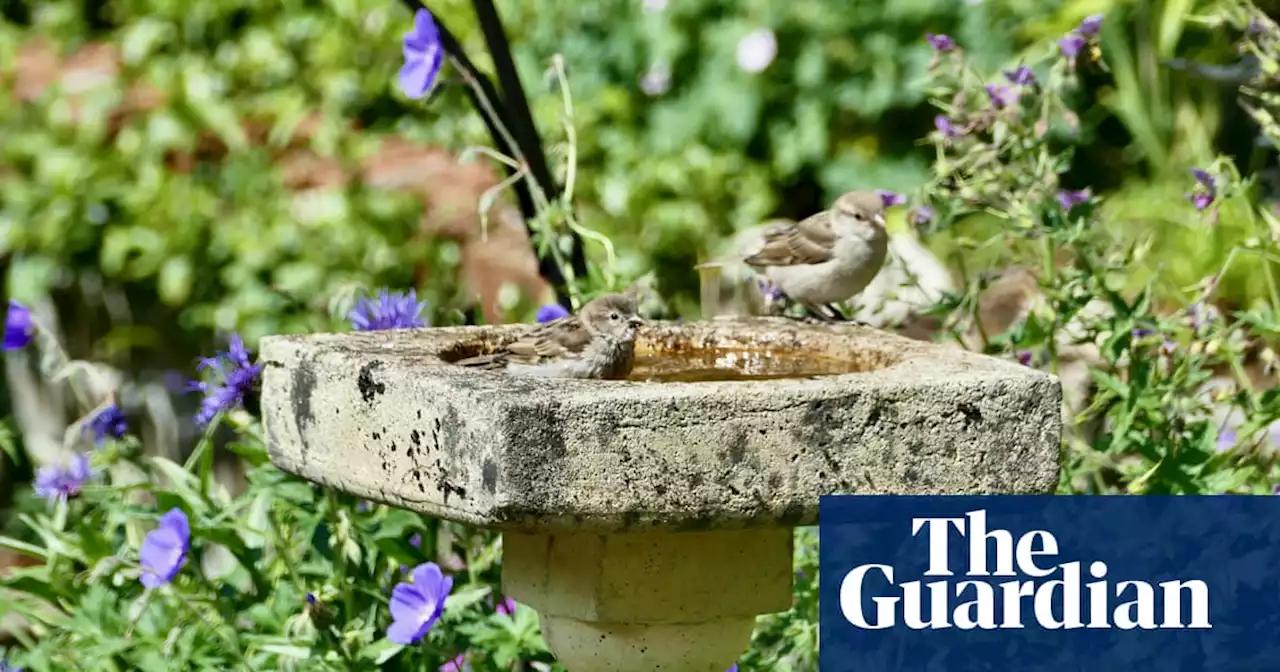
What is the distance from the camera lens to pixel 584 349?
2889 mm

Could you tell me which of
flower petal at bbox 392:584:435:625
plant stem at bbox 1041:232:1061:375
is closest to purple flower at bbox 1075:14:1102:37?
plant stem at bbox 1041:232:1061:375

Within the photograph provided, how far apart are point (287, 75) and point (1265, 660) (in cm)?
440

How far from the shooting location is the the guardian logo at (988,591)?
284cm

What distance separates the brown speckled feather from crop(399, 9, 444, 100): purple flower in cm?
97

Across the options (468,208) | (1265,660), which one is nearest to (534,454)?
(1265,660)

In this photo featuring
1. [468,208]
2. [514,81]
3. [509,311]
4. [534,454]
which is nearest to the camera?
[534,454]

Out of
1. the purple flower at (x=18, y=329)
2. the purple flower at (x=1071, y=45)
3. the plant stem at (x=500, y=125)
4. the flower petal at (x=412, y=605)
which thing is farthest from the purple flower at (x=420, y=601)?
the purple flower at (x=1071, y=45)

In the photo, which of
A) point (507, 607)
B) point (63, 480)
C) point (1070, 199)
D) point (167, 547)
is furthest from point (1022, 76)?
point (63, 480)

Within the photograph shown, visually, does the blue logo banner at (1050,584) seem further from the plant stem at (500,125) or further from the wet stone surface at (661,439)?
the plant stem at (500,125)

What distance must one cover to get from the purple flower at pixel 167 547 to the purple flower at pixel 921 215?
1453mm

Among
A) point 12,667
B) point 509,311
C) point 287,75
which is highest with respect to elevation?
point 287,75

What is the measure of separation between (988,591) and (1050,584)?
0.37 feet

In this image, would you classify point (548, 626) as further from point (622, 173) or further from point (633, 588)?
point (622, 173)

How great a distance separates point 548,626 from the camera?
2.91 meters
